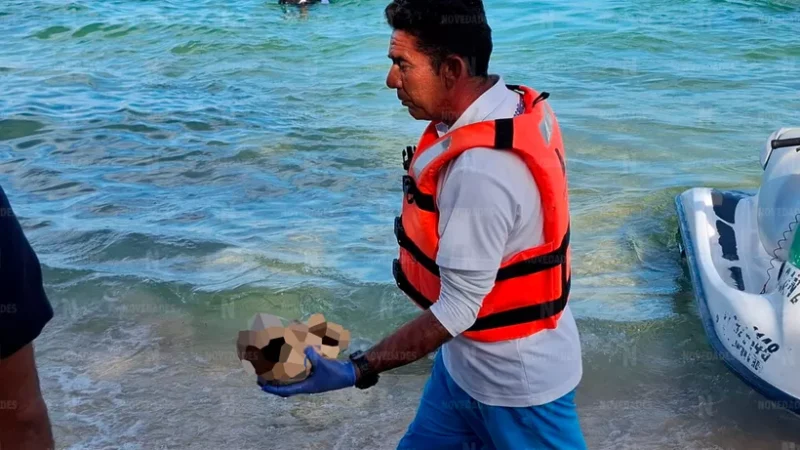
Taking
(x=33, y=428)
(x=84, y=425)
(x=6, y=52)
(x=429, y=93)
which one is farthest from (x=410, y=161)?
(x=6, y=52)

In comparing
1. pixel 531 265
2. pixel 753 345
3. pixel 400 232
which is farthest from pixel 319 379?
pixel 753 345

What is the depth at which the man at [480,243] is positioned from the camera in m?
2.15

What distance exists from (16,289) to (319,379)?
2.61 ft

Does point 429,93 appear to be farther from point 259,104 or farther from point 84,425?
point 259,104

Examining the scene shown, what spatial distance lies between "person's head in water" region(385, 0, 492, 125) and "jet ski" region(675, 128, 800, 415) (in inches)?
96.4

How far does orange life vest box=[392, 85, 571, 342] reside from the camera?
2.21 m

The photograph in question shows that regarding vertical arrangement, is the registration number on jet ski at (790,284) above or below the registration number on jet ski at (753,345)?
above

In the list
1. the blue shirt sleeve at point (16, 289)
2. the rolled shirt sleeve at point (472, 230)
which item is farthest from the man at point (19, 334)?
the rolled shirt sleeve at point (472, 230)

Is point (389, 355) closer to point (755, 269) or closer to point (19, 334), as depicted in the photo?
point (19, 334)

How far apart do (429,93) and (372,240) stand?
13.9 feet

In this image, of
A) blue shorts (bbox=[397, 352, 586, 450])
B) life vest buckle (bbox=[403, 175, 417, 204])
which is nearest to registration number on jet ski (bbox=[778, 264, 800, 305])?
blue shorts (bbox=[397, 352, 586, 450])

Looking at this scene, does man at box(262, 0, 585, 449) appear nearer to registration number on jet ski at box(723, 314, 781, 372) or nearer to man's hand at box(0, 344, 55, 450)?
man's hand at box(0, 344, 55, 450)

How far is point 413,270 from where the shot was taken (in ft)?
8.12

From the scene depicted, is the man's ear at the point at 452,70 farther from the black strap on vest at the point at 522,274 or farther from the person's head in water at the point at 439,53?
the black strap on vest at the point at 522,274
